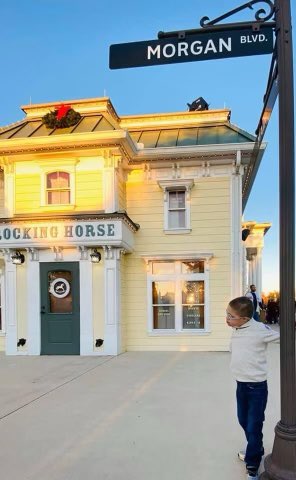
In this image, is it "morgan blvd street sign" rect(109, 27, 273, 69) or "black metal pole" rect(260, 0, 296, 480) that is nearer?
"black metal pole" rect(260, 0, 296, 480)

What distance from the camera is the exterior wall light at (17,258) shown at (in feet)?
33.6

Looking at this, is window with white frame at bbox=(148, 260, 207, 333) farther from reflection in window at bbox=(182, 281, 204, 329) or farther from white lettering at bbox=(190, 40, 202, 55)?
white lettering at bbox=(190, 40, 202, 55)

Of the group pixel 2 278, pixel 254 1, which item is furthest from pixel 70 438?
pixel 2 278

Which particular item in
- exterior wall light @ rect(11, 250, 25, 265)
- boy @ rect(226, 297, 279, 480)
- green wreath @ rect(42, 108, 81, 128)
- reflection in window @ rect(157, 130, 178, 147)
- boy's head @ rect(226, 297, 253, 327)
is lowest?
boy @ rect(226, 297, 279, 480)

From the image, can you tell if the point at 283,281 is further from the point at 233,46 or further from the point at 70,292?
the point at 70,292

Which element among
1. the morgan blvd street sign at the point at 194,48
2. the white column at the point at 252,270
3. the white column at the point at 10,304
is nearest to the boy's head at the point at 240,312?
the morgan blvd street sign at the point at 194,48

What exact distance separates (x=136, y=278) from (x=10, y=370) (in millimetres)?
→ 3966

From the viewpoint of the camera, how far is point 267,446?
4082mm

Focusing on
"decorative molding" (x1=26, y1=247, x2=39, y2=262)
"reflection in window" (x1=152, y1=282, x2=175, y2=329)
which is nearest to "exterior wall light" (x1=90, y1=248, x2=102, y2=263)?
"decorative molding" (x1=26, y1=247, x2=39, y2=262)

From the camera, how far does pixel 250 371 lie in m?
3.36

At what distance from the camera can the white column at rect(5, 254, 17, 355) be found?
10320 mm

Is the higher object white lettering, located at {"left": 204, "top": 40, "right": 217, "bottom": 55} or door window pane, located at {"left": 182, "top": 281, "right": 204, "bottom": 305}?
white lettering, located at {"left": 204, "top": 40, "right": 217, "bottom": 55}

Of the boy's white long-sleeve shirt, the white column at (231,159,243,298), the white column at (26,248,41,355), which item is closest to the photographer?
the boy's white long-sleeve shirt

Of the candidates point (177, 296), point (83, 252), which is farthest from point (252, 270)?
point (83, 252)
